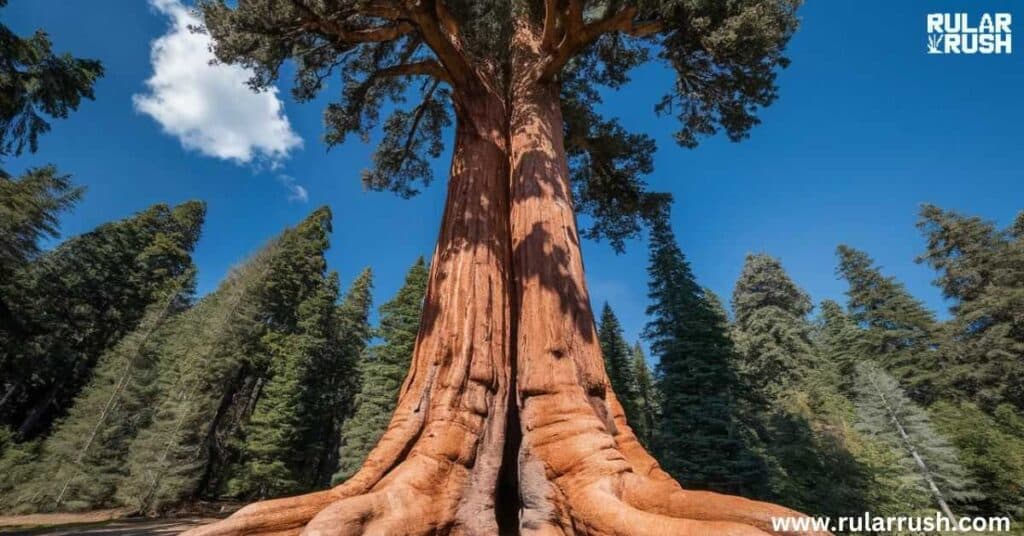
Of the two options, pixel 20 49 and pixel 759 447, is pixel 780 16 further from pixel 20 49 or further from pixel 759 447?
pixel 759 447

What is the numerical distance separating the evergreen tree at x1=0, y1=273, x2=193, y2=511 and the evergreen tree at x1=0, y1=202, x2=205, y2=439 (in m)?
4.36

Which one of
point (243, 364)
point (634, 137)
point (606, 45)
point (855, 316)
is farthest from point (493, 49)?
point (855, 316)

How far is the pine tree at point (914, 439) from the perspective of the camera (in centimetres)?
1250

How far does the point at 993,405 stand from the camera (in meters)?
18.1

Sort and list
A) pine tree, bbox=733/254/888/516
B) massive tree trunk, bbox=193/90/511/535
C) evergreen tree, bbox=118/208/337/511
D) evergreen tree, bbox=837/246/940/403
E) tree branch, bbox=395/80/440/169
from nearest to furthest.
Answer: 1. massive tree trunk, bbox=193/90/511/535
2. tree branch, bbox=395/80/440/169
3. pine tree, bbox=733/254/888/516
4. evergreen tree, bbox=118/208/337/511
5. evergreen tree, bbox=837/246/940/403

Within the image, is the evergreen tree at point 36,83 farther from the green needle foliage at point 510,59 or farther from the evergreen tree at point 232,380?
the evergreen tree at point 232,380

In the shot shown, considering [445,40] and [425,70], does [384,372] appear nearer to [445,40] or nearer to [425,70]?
[425,70]

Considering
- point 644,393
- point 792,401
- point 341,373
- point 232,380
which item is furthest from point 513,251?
point 644,393

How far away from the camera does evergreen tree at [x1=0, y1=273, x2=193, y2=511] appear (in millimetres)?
15539

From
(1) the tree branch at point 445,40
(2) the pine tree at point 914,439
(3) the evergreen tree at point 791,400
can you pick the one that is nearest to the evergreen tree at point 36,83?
(1) the tree branch at point 445,40

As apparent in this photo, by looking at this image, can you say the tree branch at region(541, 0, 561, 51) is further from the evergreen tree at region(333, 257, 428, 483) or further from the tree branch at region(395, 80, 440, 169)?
the evergreen tree at region(333, 257, 428, 483)

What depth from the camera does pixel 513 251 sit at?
4.23m

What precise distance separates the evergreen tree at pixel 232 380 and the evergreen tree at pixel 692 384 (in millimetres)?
17549

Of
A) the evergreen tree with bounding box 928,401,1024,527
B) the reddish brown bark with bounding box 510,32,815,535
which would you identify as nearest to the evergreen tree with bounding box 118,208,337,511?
the reddish brown bark with bounding box 510,32,815,535
